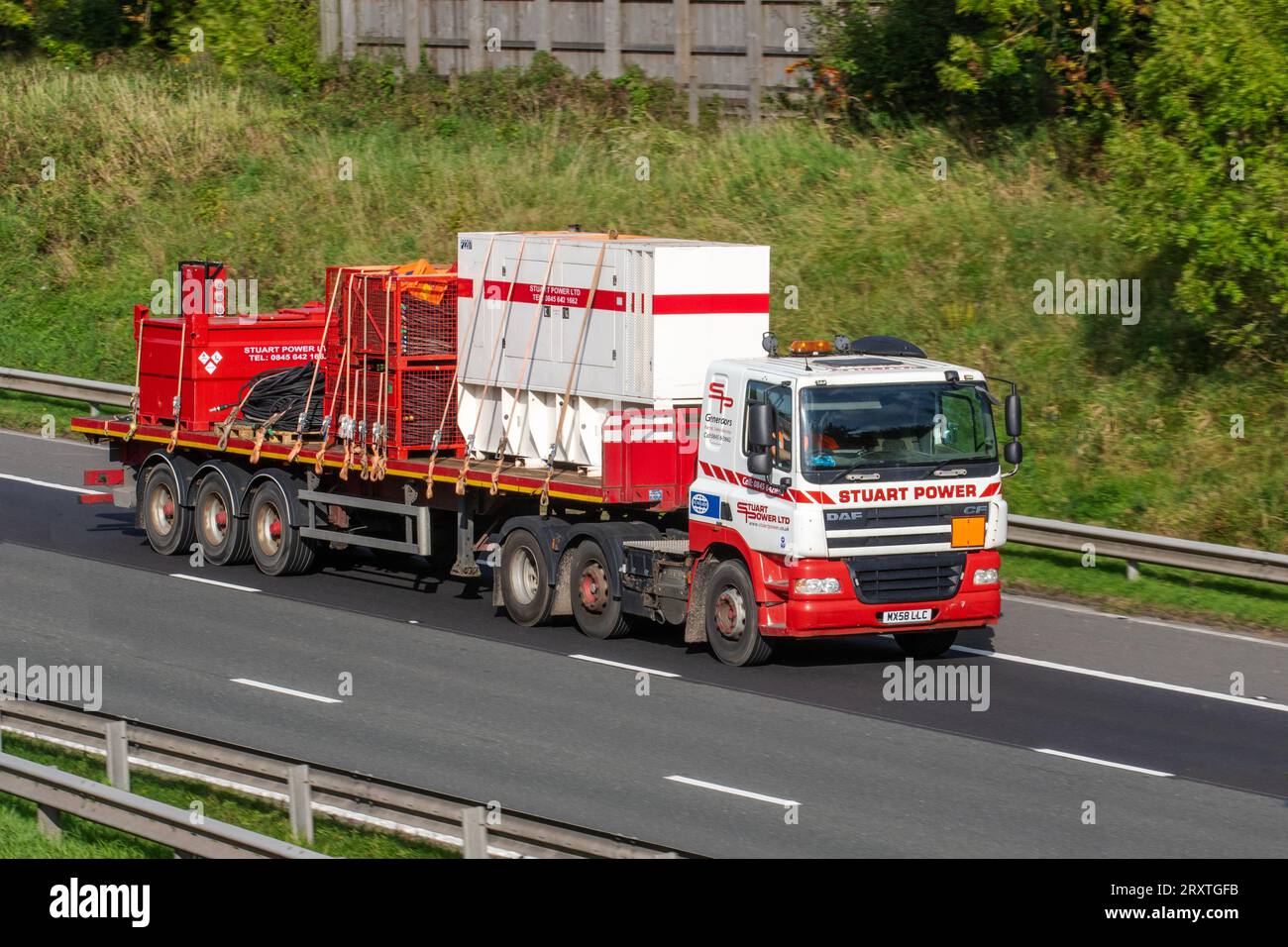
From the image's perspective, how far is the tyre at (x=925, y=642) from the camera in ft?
55.3

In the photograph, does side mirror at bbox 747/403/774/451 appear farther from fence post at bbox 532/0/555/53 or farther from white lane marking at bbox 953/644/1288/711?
fence post at bbox 532/0/555/53

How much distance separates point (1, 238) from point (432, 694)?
26.2m

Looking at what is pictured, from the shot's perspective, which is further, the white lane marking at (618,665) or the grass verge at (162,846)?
the white lane marking at (618,665)

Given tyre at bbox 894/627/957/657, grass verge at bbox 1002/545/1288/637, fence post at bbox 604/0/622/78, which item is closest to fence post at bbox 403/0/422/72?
fence post at bbox 604/0/622/78

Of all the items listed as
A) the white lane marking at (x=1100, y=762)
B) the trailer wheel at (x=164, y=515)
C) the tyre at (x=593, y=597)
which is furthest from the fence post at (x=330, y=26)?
the white lane marking at (x=1100, y=762)

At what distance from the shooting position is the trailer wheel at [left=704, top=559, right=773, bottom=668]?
1625 cm

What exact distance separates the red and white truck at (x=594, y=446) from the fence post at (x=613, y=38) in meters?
13.4

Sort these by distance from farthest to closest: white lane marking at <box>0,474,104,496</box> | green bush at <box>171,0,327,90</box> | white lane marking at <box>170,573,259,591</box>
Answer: green bush at <box>171,0,327,90</box> < white lane marking at <box>0,474,104,496</box> < white lane marking at <box>170,573,259,591</box>

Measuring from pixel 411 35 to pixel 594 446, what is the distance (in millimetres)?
22359

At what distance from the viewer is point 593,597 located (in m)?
17.7

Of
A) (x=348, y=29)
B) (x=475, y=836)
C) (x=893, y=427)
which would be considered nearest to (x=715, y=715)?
(x=893, y=427)

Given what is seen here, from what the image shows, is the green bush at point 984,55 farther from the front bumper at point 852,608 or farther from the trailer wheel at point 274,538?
the front bumper at point 852,608

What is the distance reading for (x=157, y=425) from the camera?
2247 centimetres

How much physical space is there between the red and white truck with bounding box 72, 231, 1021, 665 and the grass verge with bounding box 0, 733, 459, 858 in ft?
18.0
